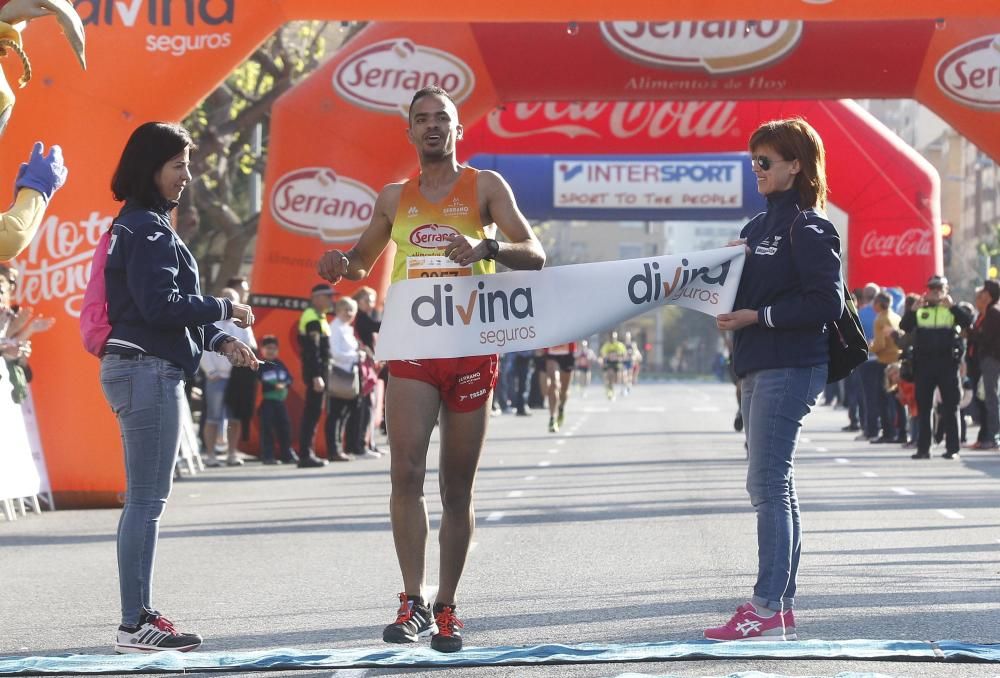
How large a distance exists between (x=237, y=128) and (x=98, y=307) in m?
20.1

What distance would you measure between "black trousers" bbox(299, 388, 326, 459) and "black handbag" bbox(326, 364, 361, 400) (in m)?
0.25

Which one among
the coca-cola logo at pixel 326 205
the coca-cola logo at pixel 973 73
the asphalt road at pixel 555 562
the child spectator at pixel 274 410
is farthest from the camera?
the coca-cola logo at pixel 326 205

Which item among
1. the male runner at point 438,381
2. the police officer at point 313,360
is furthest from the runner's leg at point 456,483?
the police officer at point 313,360

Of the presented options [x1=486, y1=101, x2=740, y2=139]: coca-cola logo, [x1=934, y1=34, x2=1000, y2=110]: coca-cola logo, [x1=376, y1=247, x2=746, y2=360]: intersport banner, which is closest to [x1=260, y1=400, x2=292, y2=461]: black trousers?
[x1=486, y1=101, x2=740, y2=139]: coca-cola logo

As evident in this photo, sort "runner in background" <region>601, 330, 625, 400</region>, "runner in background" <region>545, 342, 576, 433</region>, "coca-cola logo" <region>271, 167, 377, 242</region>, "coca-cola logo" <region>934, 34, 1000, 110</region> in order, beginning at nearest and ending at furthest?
"coca-cola logo" <region>934, 34, 1000, 110</region> → "coca-cola logo" <region>271, 167, 377, 242</region> → "runner in background" <region>545, 342, 576, 433</region> → "runner in background" <region>601, 330, 625, 400</region>

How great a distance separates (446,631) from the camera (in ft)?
21.7

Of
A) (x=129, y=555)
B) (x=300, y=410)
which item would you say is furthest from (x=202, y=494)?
(x=129, y=555)

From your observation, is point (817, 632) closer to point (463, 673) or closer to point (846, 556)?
point (463, 673)

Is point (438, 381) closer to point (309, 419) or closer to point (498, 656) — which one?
point (498, 656)

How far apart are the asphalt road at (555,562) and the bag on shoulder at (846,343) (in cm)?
105

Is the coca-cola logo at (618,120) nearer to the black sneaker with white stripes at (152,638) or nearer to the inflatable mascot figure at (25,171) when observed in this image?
the inflatable mascot figure at (25,171)

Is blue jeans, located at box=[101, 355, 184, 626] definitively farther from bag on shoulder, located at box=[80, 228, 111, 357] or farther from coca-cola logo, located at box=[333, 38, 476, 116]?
coca-cola logo, located at box=[333, 38, 476, 116]

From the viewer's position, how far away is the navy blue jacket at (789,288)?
21.6ft

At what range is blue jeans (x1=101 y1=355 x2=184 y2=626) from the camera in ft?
22.0
